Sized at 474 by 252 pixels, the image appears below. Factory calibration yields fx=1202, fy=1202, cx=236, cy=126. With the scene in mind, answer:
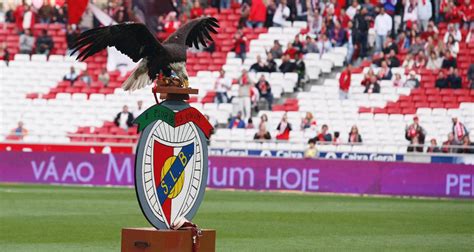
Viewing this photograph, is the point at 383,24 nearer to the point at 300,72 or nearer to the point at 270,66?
the point at 300,72

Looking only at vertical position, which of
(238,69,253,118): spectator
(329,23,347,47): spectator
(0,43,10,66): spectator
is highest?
(329,23,347,47): spectator

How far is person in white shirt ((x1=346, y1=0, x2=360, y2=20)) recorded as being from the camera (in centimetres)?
3891

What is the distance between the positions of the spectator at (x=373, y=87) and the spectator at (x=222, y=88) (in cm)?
467

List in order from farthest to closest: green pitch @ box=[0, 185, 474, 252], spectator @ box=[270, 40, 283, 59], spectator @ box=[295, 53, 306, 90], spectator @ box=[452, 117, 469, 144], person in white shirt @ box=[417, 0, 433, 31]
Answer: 1. spectator @ box=[270, 40, 283, 59]
2. spectator @ box=[295, 53, 306, 90]
3. person in white shirt @ box=[417, 0, 433, 31]
4. spectator @ box=[452, 117, 469, 144]
5. green pitch @ box=[0, 185, 474, 252]

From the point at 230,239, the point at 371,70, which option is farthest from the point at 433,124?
the point at 230,239

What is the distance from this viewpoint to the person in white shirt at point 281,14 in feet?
133

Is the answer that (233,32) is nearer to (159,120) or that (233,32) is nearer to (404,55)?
(404,55)

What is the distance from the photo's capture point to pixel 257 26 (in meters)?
41.2

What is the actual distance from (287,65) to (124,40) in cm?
2887

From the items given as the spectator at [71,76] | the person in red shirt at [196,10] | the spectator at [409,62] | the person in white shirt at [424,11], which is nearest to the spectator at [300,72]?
the spectator at [409,62]

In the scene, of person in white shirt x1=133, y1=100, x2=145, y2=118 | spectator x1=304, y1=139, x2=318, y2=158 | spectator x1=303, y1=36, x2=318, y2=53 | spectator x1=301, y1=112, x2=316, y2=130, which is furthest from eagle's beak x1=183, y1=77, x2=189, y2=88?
spectator x1=303, y1=36, x2=318, y2=53

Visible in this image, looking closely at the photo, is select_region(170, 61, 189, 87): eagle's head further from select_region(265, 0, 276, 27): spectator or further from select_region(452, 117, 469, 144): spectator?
select_region(265, 0, 276, 27): spectator

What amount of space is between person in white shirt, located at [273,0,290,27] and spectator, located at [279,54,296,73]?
238 cm

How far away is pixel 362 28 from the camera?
1510 inches
